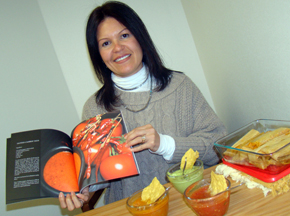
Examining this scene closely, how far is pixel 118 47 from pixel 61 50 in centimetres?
83

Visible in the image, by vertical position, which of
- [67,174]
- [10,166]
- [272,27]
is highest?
[272,27]

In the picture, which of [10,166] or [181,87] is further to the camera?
[181,87]

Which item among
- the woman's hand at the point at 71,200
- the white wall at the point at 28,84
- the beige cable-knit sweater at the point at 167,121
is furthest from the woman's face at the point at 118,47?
the woman's hand at the point at 71,200

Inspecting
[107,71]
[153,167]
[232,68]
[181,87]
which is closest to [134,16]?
[107,71]

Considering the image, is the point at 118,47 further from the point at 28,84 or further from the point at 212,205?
the point at 212,205

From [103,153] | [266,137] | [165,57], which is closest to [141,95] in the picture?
[103,153]

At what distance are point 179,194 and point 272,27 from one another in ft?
2.36

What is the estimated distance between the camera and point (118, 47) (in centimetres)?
129

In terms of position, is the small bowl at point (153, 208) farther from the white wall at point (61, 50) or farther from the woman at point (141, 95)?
the white wall at point (61, 50)

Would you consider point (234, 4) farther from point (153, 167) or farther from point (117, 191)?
point (117, 191)

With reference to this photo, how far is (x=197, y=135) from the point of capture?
4.06 ft

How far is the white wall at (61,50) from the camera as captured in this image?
1.51 m

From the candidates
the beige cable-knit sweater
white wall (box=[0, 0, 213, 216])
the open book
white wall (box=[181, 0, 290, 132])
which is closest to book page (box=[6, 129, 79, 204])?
the open book

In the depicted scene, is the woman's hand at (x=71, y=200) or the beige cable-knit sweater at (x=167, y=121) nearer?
the woman's hand at (x=71, y=200)
